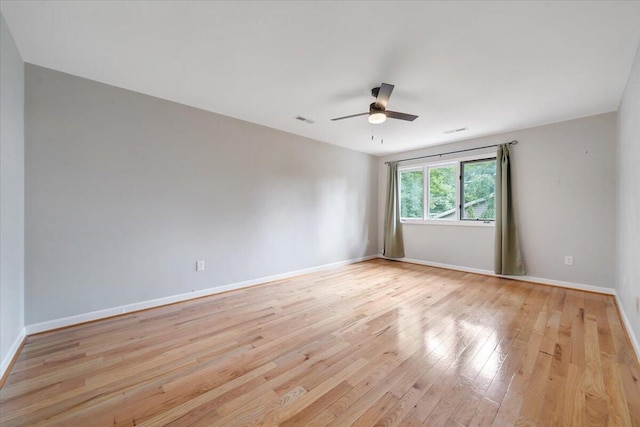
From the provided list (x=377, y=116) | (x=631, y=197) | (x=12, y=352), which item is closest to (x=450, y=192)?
A: (x=631, y=197)

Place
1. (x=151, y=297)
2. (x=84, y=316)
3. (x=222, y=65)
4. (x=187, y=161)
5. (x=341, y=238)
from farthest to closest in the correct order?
(x=341, y=238) < (x=187, y=161) < (x=151, y=297) < (x=84, y=316) < (x=222, y=65)

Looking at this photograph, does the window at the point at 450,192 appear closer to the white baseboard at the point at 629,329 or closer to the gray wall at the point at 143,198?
the white baseboard at the point at 629,329

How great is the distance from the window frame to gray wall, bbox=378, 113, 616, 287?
0.22m

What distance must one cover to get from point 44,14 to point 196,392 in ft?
8.81

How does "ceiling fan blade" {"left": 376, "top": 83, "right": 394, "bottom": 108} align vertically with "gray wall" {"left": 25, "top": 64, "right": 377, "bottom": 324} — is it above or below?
above

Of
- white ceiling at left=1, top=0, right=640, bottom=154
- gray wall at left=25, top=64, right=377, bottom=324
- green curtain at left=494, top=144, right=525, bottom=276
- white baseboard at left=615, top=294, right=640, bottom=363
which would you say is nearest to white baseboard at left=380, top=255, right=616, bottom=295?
green curtain at left=494, top=144, right=525, bottom=276

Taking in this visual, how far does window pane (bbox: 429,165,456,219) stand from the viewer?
4.87 metres

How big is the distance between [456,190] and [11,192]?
223 inches

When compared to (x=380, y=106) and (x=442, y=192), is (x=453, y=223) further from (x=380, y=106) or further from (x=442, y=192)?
(x=380, y=106)

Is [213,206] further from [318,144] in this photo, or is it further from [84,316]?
[318,144]

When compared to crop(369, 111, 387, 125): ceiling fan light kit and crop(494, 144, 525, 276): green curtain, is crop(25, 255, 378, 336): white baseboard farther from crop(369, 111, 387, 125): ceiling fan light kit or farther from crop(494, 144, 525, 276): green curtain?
crop(494, 144, 525, 276): green curtain

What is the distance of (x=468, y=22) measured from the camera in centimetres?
175

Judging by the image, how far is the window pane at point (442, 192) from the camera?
16.0 feet

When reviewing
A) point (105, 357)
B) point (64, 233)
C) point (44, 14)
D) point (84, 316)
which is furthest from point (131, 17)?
point (84, 316)
